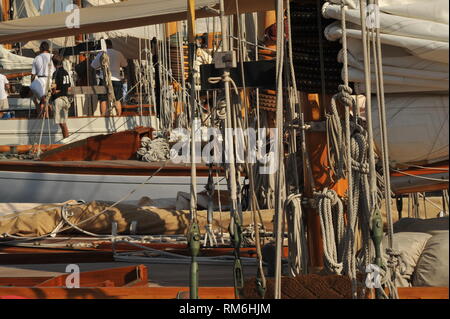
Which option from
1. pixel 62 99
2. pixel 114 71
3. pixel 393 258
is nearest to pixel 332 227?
pixel 393 258

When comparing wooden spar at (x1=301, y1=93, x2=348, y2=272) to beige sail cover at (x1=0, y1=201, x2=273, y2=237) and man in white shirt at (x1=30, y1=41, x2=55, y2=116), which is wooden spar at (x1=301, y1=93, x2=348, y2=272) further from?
man in white shirt at (x1=30, y1=41, x2=55, y2=116)

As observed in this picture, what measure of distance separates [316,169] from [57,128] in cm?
938

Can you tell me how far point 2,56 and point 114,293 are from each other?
44.6 ft

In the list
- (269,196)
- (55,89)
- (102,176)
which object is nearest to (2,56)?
(55,89)

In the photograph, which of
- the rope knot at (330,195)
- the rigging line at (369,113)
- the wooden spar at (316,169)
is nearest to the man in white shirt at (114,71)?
the wooden spar at (316,169)

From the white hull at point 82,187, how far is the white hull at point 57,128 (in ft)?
6.92

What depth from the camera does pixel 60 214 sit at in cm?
650

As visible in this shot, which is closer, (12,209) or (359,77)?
(359,77)

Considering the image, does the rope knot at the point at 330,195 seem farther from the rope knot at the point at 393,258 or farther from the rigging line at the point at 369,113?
the rope knot at the point at 393,258

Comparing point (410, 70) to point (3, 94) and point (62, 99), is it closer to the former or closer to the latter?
point (62, 99)

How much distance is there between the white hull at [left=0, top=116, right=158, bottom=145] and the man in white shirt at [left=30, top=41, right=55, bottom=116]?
297 mm

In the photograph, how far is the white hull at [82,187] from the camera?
9.69 metres

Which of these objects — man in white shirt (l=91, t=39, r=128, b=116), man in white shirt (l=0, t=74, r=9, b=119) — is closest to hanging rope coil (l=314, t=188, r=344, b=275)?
man in white shirt (l=91, t=39, r=128, b=116)

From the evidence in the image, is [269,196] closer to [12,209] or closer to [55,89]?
[12,209]
